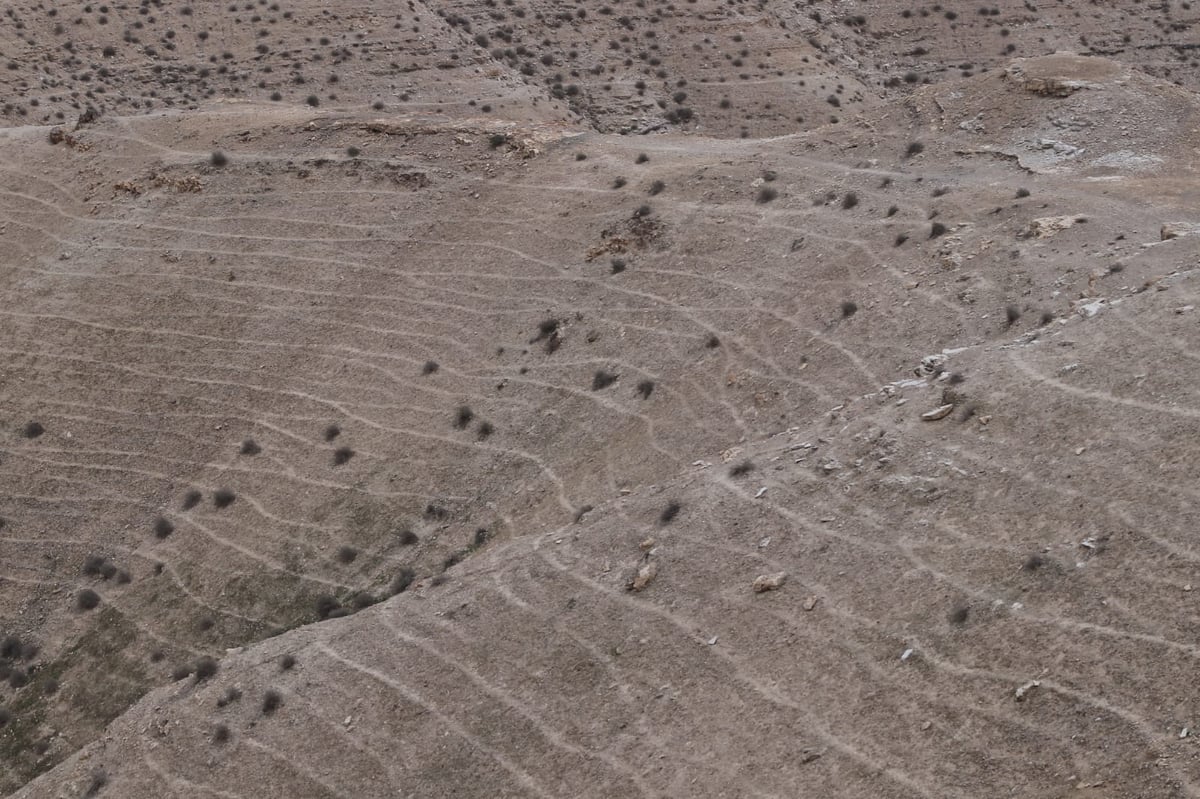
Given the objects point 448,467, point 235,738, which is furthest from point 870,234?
point 235,738

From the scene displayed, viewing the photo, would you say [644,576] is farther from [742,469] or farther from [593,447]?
[593,447]

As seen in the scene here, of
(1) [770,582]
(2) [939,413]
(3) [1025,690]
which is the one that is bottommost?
(1) [770,582]

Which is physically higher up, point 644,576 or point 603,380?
point 644,576

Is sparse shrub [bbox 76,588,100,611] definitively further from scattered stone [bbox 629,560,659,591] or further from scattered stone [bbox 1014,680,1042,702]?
scattered stone [bbox 1014,680,1042,702]

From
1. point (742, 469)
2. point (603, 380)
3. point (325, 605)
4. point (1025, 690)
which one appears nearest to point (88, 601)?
point (325, 605)

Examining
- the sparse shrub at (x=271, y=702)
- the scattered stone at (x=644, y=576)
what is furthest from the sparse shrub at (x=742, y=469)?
the sparse shrub at (x=271, y=702)

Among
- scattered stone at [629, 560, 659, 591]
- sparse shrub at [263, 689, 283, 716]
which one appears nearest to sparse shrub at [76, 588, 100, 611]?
sparse shrub at [263, 689, 283, 716]

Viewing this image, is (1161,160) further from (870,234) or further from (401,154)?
(401,154)
